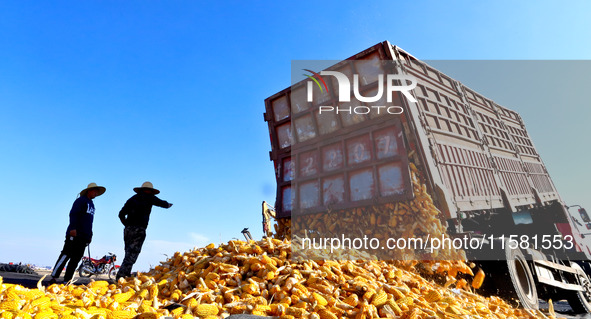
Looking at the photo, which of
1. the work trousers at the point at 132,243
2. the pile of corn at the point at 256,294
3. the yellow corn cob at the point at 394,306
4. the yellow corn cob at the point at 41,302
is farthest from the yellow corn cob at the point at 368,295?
the work trousers at the point at 132,243

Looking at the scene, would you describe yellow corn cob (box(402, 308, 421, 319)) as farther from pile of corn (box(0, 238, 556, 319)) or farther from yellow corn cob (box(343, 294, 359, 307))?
yellow corn cob (box(343, 294, 359, 307))

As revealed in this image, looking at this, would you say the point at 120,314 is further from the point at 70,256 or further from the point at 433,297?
the point at 70,256

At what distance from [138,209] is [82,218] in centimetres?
97

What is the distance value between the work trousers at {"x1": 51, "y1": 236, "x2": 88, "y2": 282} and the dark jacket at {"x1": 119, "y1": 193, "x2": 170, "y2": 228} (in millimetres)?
844

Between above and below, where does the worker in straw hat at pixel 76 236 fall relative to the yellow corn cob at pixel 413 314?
above

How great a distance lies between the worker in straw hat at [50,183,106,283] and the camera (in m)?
6.29

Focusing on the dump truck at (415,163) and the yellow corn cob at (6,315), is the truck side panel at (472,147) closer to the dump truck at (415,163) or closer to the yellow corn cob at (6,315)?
the dump truck at (415,163)

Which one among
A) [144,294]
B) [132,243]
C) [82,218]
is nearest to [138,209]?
[132,243]

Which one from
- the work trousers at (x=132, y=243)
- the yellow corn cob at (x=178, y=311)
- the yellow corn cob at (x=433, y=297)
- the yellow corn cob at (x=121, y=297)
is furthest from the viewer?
the work trousers at (x=132, y=243)

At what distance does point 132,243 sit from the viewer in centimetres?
678

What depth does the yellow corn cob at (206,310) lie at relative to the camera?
2943 mm

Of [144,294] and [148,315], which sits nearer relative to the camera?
[148,315]

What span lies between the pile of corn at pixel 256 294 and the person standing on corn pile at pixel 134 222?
2328 mm

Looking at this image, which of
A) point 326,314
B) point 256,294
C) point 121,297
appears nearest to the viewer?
point 326,314
